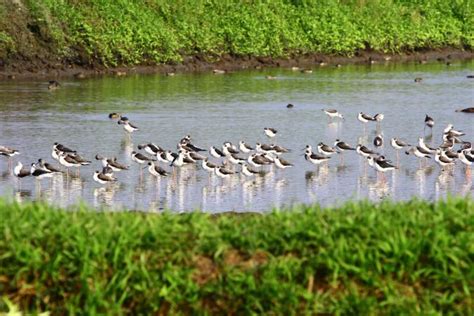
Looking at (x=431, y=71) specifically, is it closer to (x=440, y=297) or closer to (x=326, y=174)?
(x=326, y=174)

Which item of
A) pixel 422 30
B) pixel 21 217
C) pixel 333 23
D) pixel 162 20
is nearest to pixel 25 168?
pixel 21 217

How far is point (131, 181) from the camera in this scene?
22.3m

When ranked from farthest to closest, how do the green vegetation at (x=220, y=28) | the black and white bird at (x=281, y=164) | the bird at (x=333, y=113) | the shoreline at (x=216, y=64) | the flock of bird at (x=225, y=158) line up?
1. the green vegetation at (x=220, y=28)
2. the shoreline at (x=216, y=64)
3. the bird at (x=333, y=113)
4. the black and white bird at (x=281, y=164)
5. the flock of bird at (x=225, y=158)

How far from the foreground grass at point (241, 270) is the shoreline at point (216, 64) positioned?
3219 cm

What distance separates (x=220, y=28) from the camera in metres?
48.9

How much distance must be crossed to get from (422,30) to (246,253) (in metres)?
48.5

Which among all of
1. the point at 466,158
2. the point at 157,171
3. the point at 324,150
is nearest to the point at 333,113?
the point at 324,150

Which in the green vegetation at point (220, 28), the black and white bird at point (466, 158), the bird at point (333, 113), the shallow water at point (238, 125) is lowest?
the shallow water at point (238, 125)

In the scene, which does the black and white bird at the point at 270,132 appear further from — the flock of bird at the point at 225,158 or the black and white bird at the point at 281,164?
the black and white bird at the point at 281,164

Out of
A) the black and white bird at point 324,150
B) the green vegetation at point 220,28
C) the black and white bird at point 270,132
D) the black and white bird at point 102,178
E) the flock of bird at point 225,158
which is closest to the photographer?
the black and white bird at point 102,178

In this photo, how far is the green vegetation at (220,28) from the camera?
43031 millimetres

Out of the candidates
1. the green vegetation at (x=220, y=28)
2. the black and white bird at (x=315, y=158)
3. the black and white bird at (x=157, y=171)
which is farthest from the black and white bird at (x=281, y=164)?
the green vegetation at (x=220, y=28)

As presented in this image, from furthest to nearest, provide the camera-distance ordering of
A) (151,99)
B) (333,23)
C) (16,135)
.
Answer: (333,23), (151,99), (16,135)

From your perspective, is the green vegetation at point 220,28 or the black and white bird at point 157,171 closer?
the black and white bird at point 157,171
